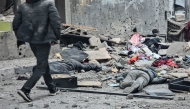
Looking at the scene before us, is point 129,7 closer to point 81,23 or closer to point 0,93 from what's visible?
point 81,23

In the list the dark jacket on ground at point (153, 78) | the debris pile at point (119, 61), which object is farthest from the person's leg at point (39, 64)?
the dark jacket on ground at point (153, 78)

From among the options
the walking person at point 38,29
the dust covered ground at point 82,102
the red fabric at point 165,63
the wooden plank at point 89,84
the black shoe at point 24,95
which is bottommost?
the red fabric at point 165,63

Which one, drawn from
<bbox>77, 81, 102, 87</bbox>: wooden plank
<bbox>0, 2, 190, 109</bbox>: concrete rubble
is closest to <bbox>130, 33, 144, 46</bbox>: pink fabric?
<bbox>0, 2, 190, 109</bbox>: concrete rubble

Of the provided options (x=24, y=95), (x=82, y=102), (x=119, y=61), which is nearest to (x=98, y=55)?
(x=119, y=61)

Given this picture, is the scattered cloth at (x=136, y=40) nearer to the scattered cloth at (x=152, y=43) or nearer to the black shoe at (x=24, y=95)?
the scattered cloth at (x=152, y=43)

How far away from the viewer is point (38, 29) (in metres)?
6.40

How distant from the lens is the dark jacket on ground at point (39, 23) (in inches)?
251

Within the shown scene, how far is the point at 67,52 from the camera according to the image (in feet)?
35.0

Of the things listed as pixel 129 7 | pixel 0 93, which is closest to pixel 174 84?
pixel 0 93

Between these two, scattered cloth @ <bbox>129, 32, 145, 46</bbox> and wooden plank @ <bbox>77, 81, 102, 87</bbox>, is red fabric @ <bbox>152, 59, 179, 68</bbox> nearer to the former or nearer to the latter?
wooden plank @ <bbox>77, 81, 102, 87</bbox>

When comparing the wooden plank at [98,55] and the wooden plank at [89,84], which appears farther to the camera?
the wooden plank at [98,55]

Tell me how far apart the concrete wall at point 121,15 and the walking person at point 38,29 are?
23.6ft

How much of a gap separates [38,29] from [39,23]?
0.10 meters

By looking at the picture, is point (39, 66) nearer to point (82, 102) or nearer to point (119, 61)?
point (82, 102)
